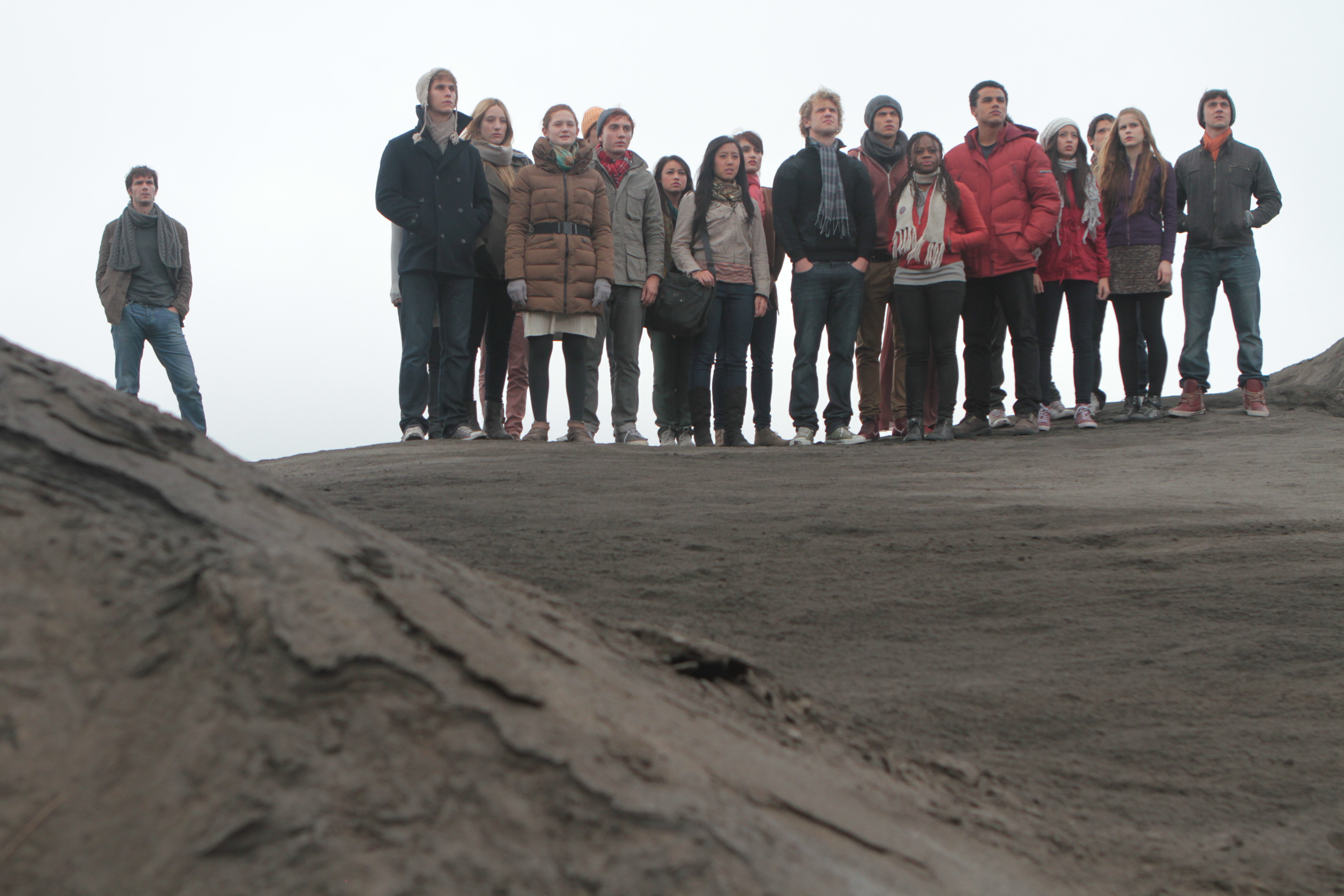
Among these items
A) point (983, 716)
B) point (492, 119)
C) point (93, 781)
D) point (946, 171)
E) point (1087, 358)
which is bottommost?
point (983, 716)

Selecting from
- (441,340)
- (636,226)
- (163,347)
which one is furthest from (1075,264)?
(163,347)

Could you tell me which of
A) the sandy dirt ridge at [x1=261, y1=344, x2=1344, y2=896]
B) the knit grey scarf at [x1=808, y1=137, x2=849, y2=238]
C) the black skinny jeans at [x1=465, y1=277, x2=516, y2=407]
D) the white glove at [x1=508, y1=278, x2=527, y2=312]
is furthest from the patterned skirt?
the black skinny jeans at [x1=465, y1=277, x2=516, y2=407]

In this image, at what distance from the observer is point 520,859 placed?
1461mm

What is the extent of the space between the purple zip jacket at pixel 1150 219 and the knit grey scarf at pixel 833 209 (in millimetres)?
2124

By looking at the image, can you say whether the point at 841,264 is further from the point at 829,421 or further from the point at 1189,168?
the point at 1189,168


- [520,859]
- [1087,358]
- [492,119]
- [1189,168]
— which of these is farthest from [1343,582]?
[492,119]

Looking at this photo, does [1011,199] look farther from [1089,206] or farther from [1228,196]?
[1228,196]

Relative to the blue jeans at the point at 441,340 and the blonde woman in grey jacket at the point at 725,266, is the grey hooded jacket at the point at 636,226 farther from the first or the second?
the blue jeans at the point at 441,340

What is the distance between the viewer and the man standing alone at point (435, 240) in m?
6.76

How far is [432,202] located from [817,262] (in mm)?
2522

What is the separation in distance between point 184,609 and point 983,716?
6.41 ft

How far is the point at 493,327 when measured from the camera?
746 centimetres

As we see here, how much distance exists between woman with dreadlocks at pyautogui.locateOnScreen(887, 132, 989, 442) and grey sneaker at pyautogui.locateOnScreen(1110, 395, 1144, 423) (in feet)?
5.41

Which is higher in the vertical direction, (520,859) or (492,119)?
(492,119)
